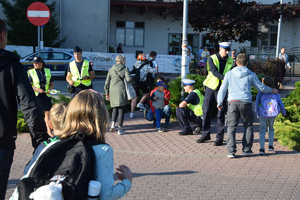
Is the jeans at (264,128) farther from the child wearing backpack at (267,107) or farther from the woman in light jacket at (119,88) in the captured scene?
the woman in light jacket at (119,88)

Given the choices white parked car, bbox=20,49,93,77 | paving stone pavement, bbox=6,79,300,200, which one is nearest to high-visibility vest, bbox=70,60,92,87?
paving stone pavement, bbox=6,79,300,200

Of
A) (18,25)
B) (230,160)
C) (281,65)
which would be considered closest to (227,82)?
(230,160)

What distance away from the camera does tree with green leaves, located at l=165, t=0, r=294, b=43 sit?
1199cm

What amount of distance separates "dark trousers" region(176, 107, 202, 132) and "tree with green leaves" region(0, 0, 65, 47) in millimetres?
18616

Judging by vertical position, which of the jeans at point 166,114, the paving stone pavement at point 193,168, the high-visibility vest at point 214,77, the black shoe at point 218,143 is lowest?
the paving stone pavement at point 193,168

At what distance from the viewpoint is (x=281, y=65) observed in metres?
15.9

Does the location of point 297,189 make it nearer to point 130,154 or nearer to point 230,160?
point 230,160

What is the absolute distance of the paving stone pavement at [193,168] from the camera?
523 cm

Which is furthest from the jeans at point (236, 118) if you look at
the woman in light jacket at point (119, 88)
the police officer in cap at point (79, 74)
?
the police officer in cap at point (79, 74)

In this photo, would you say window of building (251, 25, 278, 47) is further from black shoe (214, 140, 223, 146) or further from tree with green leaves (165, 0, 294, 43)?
black shoe (214, 140, 223, 146)

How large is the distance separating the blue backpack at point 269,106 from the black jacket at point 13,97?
4849 mm

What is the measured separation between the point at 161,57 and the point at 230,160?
51.2 feet

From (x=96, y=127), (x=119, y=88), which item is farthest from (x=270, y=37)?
(x=96, y=127)

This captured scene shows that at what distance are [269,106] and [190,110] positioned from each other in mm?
2026
